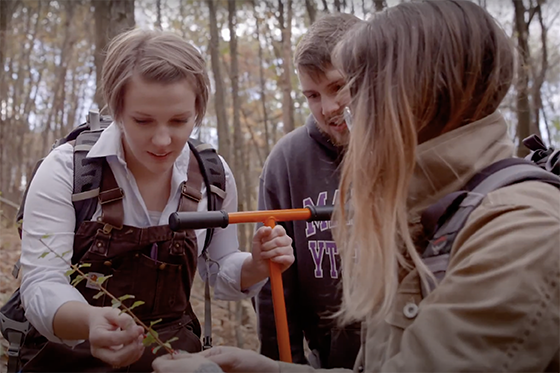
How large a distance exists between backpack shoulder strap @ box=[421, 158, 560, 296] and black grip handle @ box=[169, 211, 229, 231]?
84 cm

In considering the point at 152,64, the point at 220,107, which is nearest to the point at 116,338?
the point at 152,64

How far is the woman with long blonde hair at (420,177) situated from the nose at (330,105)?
0.97 m

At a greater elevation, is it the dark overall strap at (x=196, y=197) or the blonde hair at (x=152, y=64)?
the blonde hair at (x=152, y=64)

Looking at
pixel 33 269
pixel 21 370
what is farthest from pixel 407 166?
pixel 21 370

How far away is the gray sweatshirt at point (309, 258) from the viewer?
9.16 ft

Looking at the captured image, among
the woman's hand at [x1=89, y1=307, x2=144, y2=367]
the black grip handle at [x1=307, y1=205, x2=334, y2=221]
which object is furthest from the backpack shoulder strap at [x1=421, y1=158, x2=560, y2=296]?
the woman's hand at [x1=89, y1=307, x2=144, y2=367]

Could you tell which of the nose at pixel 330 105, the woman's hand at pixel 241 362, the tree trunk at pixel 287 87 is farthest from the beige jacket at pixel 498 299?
the tree trunk at pixel 287 87

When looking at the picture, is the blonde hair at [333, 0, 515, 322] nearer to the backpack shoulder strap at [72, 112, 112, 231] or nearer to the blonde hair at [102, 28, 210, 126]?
the blonde hair at [102, 28, 210, 126]

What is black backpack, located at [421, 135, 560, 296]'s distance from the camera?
1.35 metres

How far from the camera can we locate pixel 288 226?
2.98m

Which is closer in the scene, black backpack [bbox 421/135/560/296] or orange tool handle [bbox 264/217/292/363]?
black backpack [bbox 421/135/560/296]

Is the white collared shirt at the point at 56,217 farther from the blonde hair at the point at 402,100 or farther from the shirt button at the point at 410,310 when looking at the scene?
the shirt button at the point at 410,310

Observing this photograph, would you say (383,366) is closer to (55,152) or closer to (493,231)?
(493,231)

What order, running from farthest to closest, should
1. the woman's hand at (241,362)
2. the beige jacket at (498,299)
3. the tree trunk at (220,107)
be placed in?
the tree trunk at (220,107), the woman's hand at (241,362), the beige jacket at (498,299)
